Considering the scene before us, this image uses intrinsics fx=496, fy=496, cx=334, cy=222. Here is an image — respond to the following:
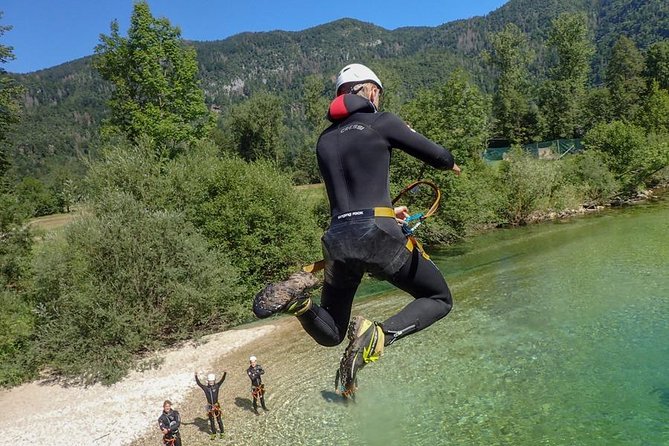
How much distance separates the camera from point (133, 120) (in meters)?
36.3

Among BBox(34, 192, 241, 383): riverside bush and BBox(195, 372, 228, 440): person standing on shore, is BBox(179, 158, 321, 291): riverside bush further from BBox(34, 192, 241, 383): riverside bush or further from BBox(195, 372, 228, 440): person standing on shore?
BBox(195, 372, 228, 440): person standing on shore

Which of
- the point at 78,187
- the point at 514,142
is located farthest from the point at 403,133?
the point at 514,142

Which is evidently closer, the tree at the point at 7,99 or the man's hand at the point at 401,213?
the man's hand at the point at 401,213

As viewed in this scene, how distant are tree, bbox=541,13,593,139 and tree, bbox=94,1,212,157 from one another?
57.9m

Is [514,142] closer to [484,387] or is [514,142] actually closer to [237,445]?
[484,387]

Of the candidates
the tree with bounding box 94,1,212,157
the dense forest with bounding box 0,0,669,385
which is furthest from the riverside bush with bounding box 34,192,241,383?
the tree with bounding box 94,1,212,157

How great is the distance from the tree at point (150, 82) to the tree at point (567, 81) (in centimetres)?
5794

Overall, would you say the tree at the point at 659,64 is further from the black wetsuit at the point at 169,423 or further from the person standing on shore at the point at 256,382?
the black wetsuit at the point at 169,423

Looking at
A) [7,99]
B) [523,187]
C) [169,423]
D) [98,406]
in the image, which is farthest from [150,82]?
[523,187]

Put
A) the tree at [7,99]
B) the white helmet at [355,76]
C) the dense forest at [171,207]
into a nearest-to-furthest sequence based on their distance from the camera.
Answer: the white helmet at [355,76]
the dense forest at [171,207]
the tree at [7,99]

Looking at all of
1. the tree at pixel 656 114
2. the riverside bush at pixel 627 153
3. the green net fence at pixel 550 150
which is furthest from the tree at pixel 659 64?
the riverside bush at pixel 627 153

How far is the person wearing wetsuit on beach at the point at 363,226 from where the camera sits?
3830mm

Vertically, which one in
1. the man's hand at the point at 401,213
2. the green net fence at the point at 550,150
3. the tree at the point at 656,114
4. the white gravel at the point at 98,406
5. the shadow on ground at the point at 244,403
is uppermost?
the man's hand at the point at 401,213

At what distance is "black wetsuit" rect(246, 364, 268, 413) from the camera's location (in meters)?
16.5
